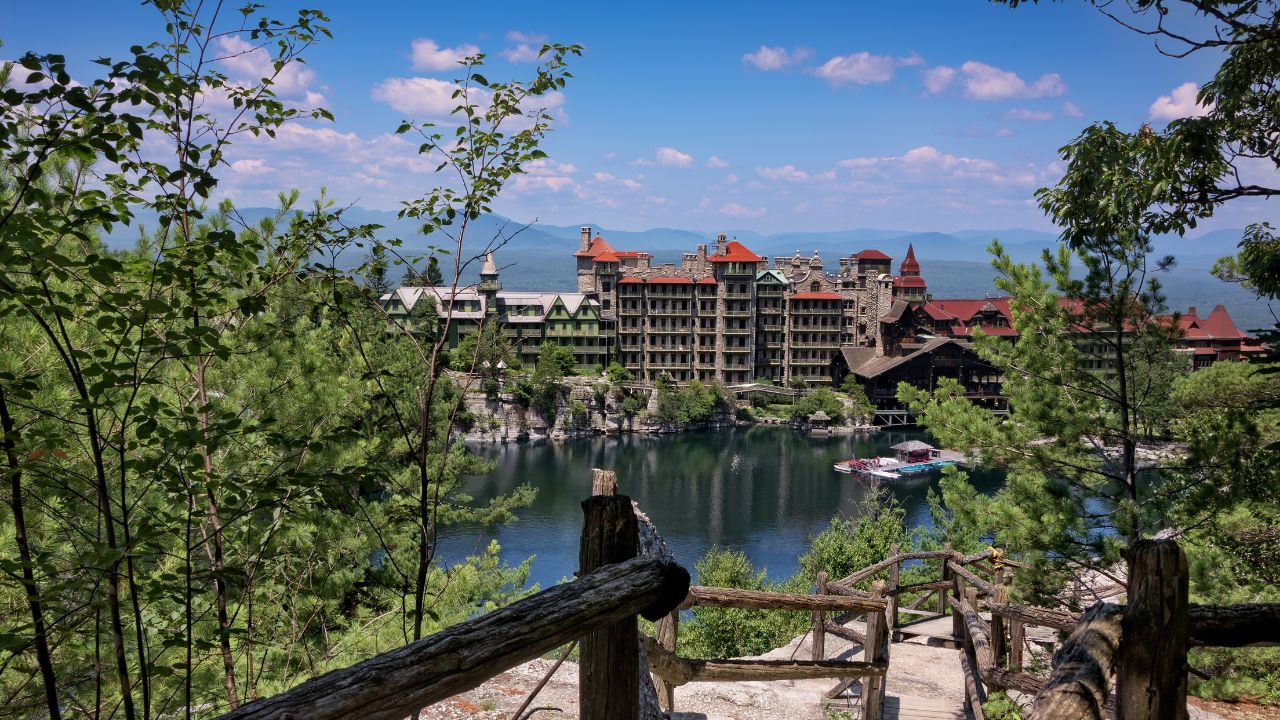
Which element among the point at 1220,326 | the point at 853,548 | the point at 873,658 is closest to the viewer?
the point at 873,658

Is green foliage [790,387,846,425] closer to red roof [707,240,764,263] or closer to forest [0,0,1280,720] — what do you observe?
red roof [707,240,764,263]

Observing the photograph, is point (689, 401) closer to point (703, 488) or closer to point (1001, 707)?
point (703, 488)

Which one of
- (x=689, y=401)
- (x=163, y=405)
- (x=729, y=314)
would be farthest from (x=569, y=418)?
(x=163, y=405)

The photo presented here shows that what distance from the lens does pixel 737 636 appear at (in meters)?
18.9

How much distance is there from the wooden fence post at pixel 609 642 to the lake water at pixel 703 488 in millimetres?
23634

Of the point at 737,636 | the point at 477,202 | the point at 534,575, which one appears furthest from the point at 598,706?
the point at 534,575

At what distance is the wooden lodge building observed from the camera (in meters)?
61.4

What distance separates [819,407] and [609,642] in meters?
57.3

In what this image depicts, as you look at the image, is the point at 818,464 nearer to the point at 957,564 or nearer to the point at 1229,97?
the point at 957,564

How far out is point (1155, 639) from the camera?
2287 millimetres

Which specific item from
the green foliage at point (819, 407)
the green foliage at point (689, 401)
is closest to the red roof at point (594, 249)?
the green foliage at point (689, 401)

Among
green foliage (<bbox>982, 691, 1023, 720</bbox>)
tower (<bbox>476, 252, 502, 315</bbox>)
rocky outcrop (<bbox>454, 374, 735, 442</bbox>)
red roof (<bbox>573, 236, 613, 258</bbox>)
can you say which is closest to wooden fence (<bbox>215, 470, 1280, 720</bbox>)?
tower (<bbox>476, 252, 502, 315</bbox>)

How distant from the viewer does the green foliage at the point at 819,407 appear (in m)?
58.0

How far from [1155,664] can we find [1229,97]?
5308mm
